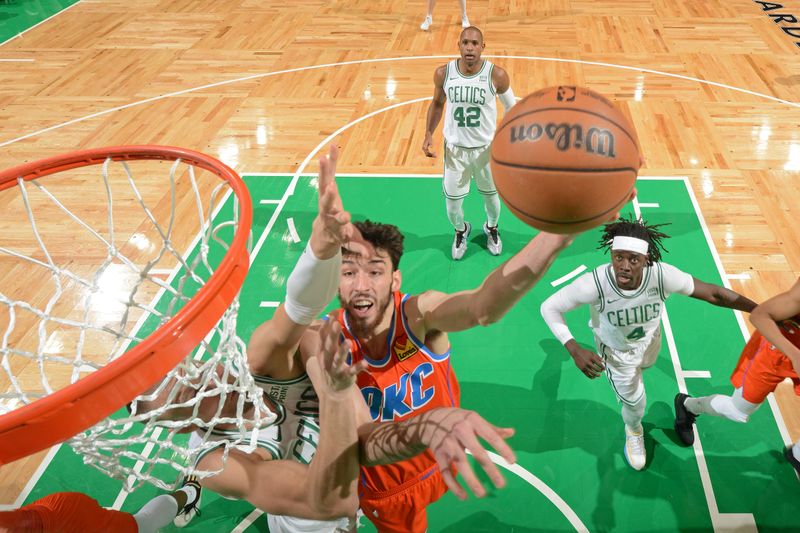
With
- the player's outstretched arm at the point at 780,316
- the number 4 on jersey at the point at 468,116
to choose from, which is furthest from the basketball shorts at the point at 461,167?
the player's outstretched arm at the point at 780,316

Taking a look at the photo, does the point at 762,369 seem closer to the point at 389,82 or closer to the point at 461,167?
the point at 461,167

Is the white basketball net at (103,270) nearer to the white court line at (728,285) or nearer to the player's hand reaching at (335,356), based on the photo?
the player's hand reaching at (335,356)

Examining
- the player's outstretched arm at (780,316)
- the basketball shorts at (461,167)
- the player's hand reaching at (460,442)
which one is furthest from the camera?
the basketball shorts at (461,167)

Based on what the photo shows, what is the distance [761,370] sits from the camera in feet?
11.8

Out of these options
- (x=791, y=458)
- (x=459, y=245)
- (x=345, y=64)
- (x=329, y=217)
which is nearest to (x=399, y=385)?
(x=329, y=217)

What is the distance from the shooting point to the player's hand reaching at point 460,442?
5.60 ft

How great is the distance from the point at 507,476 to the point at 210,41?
8.77 metres

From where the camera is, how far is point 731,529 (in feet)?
11.7

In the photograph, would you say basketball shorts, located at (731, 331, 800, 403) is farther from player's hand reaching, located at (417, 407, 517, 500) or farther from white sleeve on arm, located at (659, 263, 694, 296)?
player's hand reaching, located at (417, 407, 517, 500)

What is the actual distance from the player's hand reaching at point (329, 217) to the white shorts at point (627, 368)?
81.8 inches

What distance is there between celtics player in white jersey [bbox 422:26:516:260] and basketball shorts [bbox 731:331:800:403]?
2393mm

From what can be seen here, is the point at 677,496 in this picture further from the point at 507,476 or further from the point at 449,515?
the point at 449,515

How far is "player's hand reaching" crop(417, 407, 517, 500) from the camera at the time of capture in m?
1.71

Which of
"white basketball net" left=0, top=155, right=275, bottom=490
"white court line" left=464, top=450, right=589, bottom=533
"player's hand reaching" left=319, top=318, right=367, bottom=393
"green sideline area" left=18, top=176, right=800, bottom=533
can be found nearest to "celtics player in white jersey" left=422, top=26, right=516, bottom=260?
"green sideline area" left=18, top=176, right=800, bottom=533
